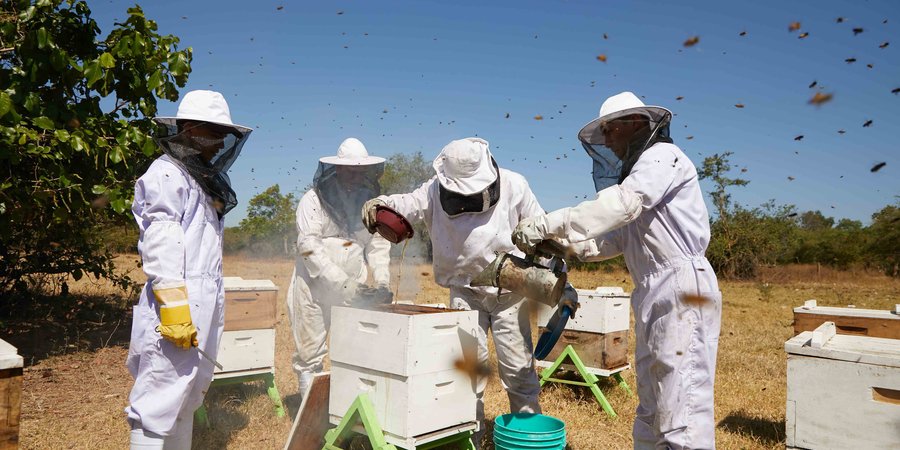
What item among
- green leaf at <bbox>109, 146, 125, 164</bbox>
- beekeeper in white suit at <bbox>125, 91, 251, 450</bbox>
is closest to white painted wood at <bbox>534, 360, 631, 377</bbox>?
beekeeper in white suit at <bbox>125, 91, 251, 450</bbox>

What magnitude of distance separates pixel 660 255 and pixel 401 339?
4.50 ft

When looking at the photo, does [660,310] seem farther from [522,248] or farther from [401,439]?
[401,439]

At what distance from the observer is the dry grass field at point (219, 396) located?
4418mm

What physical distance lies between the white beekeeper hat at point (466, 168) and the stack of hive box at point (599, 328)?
2.26 metres

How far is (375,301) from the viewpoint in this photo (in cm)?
422

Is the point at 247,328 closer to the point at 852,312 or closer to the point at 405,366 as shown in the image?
the point at 405,366

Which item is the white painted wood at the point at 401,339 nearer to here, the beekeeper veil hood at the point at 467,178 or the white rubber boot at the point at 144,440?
the beekeeper veil hood at the point at 467,178

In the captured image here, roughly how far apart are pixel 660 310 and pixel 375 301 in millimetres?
2083

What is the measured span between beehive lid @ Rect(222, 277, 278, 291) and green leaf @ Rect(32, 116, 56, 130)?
194cm

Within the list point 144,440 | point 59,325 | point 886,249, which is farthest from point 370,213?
point 886,249

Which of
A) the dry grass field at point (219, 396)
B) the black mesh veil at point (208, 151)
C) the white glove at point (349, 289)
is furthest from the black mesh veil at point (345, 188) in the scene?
the black mesh veil at point (208, 151)

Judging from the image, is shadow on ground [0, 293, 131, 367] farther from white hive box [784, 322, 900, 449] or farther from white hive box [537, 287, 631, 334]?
white hive box [784, 322, 900, 449]

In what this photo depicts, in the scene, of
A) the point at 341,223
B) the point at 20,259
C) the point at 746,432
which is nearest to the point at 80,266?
the point at 20,259

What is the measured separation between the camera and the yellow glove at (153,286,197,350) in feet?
8.85
